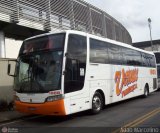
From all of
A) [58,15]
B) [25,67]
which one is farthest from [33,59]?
[58,15]

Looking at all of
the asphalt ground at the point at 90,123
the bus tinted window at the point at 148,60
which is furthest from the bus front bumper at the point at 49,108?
the bus tinted window at the point at 148,60

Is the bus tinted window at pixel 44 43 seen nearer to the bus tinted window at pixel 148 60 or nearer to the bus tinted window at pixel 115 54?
the bus tinted window at pixel 115 54

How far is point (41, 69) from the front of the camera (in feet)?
36.1

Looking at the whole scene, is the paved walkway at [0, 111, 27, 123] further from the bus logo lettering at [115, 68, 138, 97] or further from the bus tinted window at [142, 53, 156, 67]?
the bus tinted window at [142, 53, 156, 67]

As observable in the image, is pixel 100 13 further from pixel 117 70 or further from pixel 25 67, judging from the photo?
pixel 25 67

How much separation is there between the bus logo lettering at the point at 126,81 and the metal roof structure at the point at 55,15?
6.36 m

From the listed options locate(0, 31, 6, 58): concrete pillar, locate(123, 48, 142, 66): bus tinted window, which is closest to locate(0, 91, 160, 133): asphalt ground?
locate(123, 48, 142, 66): bus tinted window

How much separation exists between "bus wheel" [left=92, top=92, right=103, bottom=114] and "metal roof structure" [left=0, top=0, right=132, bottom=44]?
704 centimetres

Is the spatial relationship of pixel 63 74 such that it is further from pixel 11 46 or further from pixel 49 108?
pixel 11 46

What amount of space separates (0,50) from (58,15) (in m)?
5.11

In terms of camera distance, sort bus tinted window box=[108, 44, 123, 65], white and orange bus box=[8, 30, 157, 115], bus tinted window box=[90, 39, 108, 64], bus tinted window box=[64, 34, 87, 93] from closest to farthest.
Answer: white and orange bus box=[8, 30, 157, 115]
bus tinted window box=[64, 34, 87, 93]
bus tinted window box=[90, 39, 108, 64]
bus tinted window box=[108, 44, 123, 65]

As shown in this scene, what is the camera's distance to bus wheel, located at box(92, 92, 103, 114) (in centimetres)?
1253

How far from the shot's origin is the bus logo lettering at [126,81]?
595 inches

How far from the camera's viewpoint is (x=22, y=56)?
11.9m
